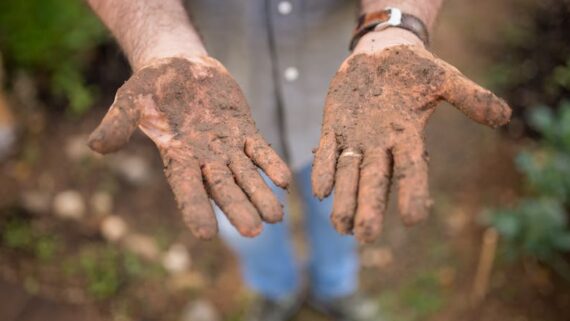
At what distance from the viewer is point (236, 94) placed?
1292 millimetres

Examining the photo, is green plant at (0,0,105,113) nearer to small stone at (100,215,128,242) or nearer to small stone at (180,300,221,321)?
small stone at (100,215,128,242)

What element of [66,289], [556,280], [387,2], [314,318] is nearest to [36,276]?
[66,289]

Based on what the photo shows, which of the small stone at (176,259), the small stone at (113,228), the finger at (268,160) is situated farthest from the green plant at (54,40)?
the finger at (268,160)

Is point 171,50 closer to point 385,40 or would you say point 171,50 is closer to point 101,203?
point 385,40

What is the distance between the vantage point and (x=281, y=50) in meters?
1.52

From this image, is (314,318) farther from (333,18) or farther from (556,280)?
(333,18)

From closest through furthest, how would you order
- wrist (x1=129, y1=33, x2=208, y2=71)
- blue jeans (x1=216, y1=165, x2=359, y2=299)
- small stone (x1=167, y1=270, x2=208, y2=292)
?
wrist (x1=129, y1=33, x2=208, y2=71)
blue jeans (x1=216, y1=165, x2=359, y2=299)
small stone (x1=167, y1=270, x2=208, y2=292)

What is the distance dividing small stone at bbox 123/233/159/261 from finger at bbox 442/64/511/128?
1.41 metres

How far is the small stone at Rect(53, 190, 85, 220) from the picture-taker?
7.61 feet

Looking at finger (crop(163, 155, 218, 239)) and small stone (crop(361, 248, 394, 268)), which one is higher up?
finger (crop(163, 155, 218, 239))

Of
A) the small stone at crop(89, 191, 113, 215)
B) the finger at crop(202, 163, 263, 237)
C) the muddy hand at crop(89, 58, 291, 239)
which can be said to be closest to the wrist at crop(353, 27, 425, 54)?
the muddy hand at crop(89, 58, 291, 239)

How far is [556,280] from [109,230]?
1.57 meters

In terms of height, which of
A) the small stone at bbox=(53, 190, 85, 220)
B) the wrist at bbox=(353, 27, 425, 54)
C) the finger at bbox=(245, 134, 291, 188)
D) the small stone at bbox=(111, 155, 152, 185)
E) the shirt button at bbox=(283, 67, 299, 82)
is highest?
the wrist at bbox=(353, 27, 425, 54)

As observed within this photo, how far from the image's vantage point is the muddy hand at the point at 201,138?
111 centimetres
